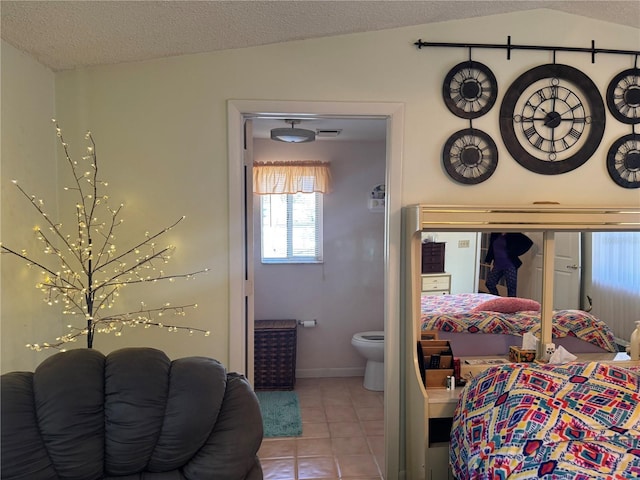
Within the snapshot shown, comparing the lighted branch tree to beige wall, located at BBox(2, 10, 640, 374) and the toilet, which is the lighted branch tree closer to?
beige wall, located at BBox(2, 10, 640, 374)

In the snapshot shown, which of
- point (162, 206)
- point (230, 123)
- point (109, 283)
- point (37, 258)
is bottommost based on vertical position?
point (109, 283)

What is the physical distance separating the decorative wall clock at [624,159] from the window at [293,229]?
241 centimetres

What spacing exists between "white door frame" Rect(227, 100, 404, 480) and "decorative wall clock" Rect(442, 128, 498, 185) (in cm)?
27

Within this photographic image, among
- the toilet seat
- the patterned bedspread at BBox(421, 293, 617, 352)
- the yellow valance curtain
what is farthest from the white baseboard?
the patterned bedspread at BBox(421, 293, 617, 352)

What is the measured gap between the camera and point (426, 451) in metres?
2.17

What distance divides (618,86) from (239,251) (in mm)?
2249

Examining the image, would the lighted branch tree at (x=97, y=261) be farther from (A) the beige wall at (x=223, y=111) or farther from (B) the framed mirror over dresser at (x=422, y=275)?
(B) the framed mirror over dresser at (x=422, y=275)

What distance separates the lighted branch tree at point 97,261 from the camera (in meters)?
2.20

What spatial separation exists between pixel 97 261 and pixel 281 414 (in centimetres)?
185

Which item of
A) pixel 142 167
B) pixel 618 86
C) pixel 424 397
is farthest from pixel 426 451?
pixel 618 86

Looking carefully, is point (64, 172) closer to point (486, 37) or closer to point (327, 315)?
point (486, 37)

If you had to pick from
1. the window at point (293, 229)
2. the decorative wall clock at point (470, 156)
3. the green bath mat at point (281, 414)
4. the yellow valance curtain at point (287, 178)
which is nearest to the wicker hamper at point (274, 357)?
the green bath mat at point (281, 414)

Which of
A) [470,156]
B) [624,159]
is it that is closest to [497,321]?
[470,156]

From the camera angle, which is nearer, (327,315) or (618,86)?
(618,86)
